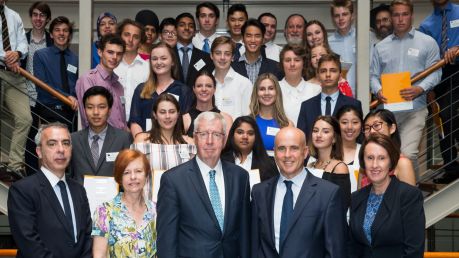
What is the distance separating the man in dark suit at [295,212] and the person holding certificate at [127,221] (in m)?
0.70

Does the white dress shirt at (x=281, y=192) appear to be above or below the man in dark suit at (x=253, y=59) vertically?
below

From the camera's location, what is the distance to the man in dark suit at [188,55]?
28.9 feet

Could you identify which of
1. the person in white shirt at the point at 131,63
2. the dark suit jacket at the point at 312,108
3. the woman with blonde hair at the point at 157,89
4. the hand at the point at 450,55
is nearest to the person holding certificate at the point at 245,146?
the dark suit jacket at the point at 312,108

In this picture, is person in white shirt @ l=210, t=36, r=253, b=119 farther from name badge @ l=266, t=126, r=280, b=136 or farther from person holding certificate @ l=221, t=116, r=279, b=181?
person holding certificate @ l=221, t=116, r=279, b=181

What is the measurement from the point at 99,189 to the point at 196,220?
1.32 metres

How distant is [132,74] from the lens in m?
8.51

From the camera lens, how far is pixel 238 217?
229 inches

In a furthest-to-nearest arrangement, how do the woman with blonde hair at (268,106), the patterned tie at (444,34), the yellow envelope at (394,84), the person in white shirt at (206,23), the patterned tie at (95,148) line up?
the person in white shirt at (206,23), the patterned tie at (444,34), the yellow envelope at (394,84), the woman with blonde hair at (268,106), the patterned tie at (95,148)

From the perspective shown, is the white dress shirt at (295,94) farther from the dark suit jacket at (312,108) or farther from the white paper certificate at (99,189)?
the white paper certificate at (99,189)

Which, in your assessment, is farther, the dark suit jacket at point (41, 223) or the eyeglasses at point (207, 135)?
the eyeglasses at point (207, 135)

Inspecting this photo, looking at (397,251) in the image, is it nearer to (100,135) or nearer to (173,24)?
(100,135)

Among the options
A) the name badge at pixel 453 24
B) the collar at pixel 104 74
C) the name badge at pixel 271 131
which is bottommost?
the name badge at pixel 271 131

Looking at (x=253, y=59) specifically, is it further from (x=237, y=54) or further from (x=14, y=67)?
(x=14, y=67)

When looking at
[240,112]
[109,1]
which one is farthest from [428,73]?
[109,1]
